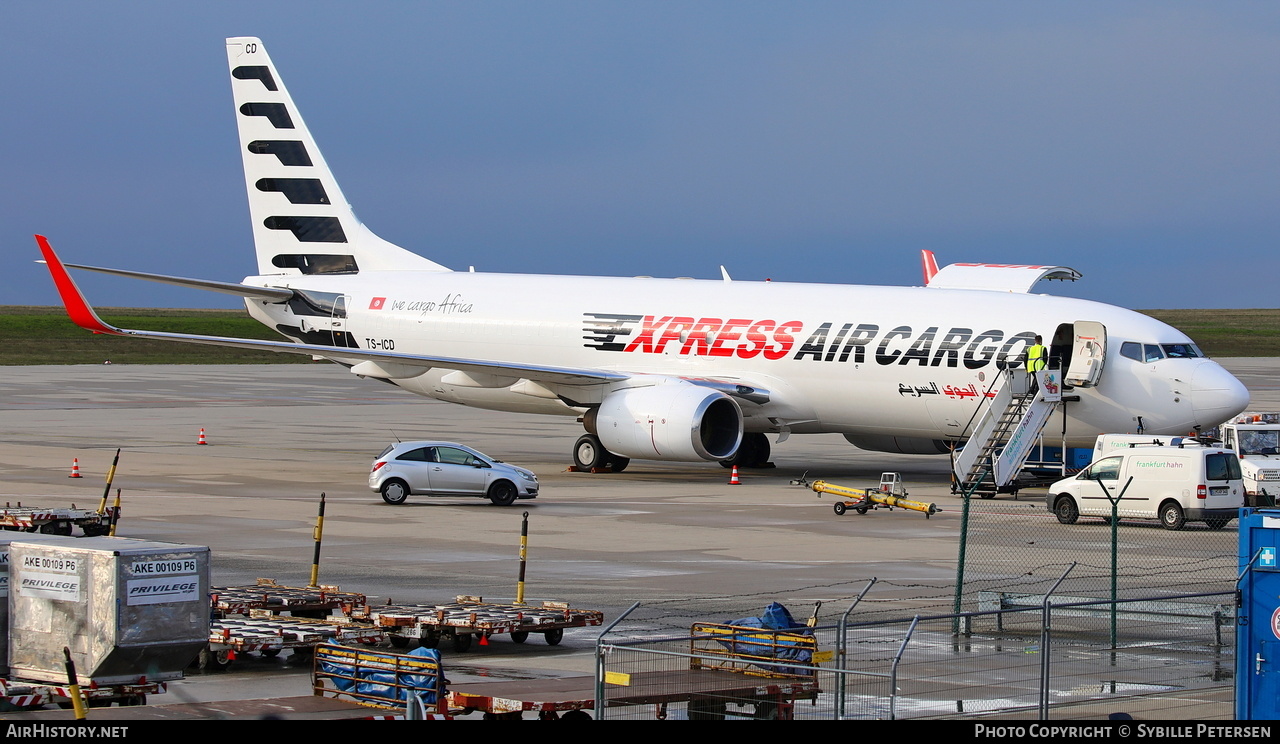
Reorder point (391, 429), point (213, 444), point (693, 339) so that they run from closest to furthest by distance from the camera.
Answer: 1. point (693, 339)
2. point (213, 444)
3. point (391, 429)

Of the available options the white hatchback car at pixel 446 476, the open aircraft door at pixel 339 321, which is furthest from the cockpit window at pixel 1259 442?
the open aircraft door at pixel 339 321

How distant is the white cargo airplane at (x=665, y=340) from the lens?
3472 centimetres

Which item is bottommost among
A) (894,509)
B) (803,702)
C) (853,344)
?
(803,702)

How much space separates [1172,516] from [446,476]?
554 inches

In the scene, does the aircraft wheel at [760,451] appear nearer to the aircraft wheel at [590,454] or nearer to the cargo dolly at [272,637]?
the aircraft wheel at [590,454]

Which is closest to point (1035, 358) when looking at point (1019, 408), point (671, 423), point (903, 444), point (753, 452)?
point (1019, 408)

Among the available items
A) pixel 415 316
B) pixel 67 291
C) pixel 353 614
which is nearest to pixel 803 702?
pixel 353 614

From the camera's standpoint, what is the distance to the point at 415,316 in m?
43.6

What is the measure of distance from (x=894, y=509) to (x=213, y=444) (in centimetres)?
2254

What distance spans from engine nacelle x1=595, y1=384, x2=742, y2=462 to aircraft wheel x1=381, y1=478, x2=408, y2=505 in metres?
6.41

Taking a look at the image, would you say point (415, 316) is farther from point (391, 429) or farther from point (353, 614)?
point (353, 614)

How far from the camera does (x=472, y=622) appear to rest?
1778 cm

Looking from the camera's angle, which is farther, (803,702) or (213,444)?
(213,444)

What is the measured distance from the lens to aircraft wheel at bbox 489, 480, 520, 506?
107 feet
